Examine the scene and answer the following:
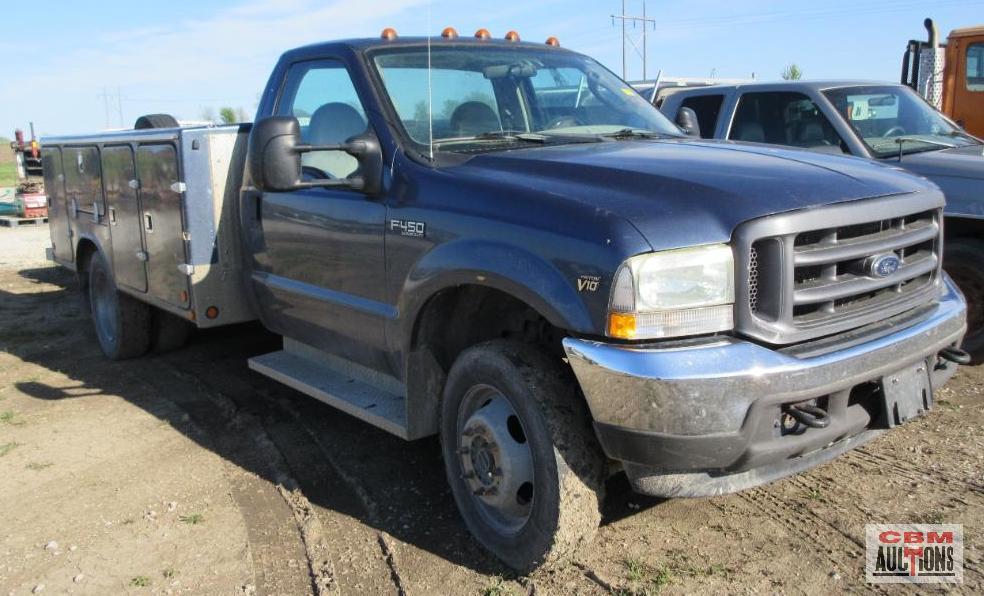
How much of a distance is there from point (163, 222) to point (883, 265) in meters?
4.22

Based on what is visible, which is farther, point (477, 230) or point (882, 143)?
point (882, 143)

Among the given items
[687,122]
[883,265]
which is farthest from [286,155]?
[687,122]

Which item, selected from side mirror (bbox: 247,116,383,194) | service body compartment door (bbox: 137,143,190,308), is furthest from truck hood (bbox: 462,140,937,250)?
service body compartment door (bbox: 137,143,190,308)

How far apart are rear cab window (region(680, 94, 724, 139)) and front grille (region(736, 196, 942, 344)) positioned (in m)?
3.83

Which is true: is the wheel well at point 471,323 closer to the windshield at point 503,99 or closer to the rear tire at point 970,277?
the windshield at point 503,99

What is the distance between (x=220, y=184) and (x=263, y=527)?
222cm

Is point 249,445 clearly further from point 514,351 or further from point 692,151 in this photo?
point 692,151

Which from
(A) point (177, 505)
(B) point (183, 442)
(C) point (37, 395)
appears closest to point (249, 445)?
(B) point (183, 442)

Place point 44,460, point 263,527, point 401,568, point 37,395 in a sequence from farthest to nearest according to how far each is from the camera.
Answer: point 37,395 → point 44,460 → point 263,527 → point 401,568

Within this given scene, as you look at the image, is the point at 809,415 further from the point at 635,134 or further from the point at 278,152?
the point at 278,152

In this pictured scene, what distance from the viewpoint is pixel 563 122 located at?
4270 millimetres

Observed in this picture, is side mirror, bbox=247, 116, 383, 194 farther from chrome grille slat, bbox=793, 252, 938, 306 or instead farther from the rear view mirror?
chrome grille slat, bbox=793, 252, 938, 306

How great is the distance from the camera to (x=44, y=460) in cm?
483

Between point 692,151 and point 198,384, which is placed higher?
point 692,151
